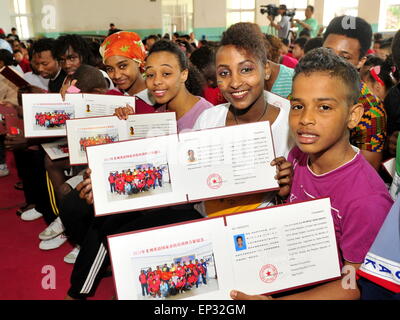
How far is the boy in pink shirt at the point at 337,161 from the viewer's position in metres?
1.18

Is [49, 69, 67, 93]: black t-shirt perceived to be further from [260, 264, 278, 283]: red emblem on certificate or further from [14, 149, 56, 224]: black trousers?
[260, 264, 278, 283]: red emblem on certificate

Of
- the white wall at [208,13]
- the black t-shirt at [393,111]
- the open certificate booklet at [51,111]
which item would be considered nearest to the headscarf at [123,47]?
the open certificate booklet at [51,111]

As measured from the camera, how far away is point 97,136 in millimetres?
1971

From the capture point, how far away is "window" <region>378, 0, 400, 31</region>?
13.3 metres

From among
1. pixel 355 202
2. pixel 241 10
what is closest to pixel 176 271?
pixel 355 202

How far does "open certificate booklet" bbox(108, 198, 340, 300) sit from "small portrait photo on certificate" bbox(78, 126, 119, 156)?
0.95m

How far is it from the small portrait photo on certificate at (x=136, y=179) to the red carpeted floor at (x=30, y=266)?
3.36 feet

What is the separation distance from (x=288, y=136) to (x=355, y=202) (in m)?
0.54

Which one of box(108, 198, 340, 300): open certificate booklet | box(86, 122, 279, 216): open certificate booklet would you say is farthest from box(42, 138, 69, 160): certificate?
box(108, 198, 340, 300): open certificate booklet

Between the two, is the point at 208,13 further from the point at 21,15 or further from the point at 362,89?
the point at 362,89

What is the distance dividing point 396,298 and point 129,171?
1015 mm

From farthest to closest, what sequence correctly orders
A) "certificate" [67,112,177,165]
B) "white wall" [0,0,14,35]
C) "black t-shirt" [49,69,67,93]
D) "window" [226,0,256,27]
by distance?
"window" [226,0,256,27]
"white wall" [0,0,14,35]
"black t-shirt" [49,69,67,93]
"certificate" [67,112,177,165]

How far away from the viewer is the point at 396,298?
105 centimetres

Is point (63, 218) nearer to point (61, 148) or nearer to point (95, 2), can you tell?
point (61, 148)
